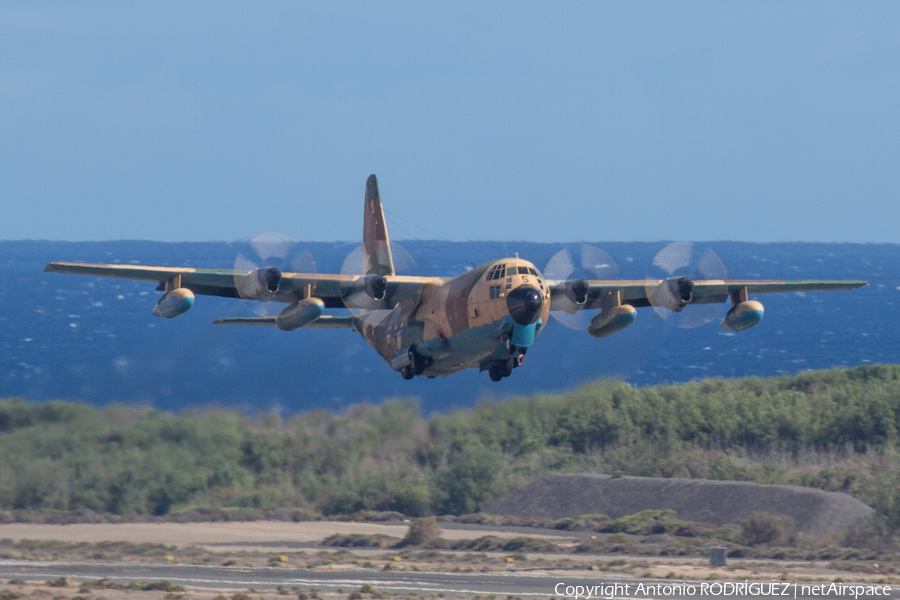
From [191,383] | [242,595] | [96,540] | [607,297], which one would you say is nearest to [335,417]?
[191,383]

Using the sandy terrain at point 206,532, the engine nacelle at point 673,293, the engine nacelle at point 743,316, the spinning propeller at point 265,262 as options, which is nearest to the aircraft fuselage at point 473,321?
the spinning propeller at point 265,262

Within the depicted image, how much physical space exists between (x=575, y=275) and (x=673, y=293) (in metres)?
3.44

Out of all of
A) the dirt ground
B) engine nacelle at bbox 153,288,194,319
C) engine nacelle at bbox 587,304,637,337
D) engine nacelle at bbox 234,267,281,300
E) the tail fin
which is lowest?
the dirt ground

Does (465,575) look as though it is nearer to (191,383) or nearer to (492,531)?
(492,531)

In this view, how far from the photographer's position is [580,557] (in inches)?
1553

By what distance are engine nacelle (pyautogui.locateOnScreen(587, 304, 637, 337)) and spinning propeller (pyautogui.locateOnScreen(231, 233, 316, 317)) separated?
367 inches

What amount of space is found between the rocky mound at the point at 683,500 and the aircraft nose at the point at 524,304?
1900 cm

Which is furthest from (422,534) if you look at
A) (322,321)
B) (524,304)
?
(524,304)

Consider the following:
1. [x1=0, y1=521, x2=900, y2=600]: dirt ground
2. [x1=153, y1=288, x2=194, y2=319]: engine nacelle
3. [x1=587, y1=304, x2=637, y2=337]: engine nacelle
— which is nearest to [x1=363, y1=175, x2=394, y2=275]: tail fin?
[x1=587, y1=304, x2=637, y2=337]: engine nacelle

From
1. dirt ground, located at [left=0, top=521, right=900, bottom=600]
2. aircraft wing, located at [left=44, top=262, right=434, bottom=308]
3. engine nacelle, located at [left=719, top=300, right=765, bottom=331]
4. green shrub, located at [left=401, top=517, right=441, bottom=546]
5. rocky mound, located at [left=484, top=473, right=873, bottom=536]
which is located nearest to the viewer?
aircraft wing, located at [left=44, top=262, right=434, bottom=308]

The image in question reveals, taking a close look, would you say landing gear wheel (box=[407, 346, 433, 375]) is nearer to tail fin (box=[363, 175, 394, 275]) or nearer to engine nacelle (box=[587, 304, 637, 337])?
engine nacelle (box=[587, 304, 637, 337])

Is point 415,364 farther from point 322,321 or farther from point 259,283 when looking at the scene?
point 322,321

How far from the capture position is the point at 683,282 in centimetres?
3559

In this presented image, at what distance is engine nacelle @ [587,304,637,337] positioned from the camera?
115ft
